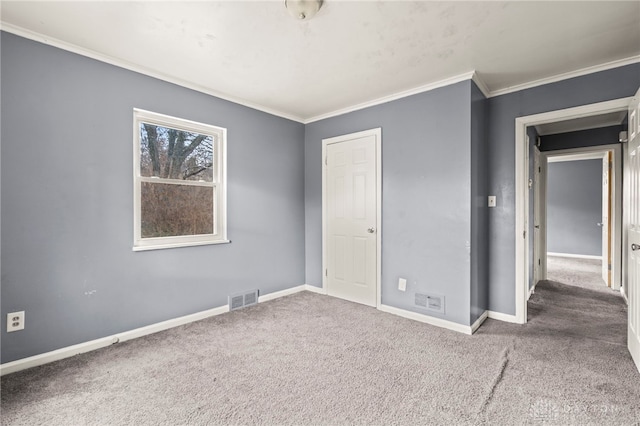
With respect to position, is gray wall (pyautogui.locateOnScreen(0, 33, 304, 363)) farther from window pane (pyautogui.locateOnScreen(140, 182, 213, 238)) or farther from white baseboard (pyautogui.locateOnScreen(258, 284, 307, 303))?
white baseboard (pyautogui.locateOnScreen(258, 284, 307, 303))

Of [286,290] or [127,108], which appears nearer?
[127,108]

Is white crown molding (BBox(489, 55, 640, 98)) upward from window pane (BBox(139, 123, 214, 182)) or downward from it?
upward

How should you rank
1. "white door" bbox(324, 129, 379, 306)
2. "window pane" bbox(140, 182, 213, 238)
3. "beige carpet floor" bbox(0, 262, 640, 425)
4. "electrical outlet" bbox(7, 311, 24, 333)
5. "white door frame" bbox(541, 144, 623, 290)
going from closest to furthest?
"beige carpet floor" bbox(0, 262, 640, 425)
"electrical outlet" bbox(7, 311, 24, 333)
"window pane" bbox(140, 182, 213, 238)
"white door" bbox(324, 129, 379, 306)
"white door frame" bbox(541, 144, 623, 290)

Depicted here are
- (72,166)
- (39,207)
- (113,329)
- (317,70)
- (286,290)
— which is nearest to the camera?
(39,207)

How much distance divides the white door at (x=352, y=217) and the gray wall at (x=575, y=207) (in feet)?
21.1

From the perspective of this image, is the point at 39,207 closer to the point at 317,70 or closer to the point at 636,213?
the point at 317,70

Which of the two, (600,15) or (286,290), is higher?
(600,15)

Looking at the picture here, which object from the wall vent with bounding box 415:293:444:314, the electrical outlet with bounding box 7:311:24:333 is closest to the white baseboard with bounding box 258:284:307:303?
the wall vent with bounding box 415:293:444:314

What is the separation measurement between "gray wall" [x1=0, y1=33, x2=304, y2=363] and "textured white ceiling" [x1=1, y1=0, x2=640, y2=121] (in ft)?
0.79

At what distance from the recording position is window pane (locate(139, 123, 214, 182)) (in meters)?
2.90

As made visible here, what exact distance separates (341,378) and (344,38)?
2441mm

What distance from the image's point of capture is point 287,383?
2051 mm

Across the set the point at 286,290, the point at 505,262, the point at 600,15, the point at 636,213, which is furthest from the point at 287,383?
the point at 600,15

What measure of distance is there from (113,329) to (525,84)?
14.6 ft
